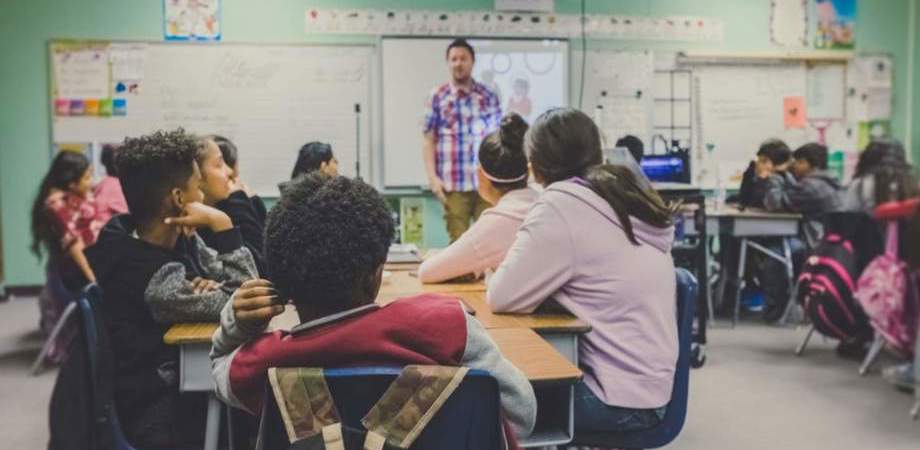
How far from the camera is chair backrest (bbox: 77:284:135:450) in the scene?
6.02ft

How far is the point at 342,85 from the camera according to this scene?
6359mm

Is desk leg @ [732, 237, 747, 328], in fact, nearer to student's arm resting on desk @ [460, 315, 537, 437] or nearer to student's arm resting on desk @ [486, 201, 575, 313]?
student's arm resting on desk @ [486, 201, 575, 313]

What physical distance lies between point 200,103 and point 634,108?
3130mm

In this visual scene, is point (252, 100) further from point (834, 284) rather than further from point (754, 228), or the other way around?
point (834, 284)

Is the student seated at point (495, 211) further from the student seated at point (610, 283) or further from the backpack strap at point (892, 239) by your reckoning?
the backpack strap at point (892, 239)

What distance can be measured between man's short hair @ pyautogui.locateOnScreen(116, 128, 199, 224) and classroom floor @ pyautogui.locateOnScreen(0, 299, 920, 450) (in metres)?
1.63

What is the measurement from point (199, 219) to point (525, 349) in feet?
2.75

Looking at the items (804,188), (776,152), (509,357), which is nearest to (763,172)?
(776,152)

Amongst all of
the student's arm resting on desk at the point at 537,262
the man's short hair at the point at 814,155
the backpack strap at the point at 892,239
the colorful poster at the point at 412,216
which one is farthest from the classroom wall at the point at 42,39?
the backpack strap at the point at 892,239

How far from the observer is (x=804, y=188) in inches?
211

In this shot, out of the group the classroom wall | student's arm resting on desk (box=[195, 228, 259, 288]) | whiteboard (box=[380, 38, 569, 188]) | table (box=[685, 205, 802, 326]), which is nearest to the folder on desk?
student's arm resting on desk (box=[195, 228, 259, 288])

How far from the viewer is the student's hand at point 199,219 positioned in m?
2.03

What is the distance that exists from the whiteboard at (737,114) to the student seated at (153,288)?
538 centimetres

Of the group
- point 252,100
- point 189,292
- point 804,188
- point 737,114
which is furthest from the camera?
point 737,114
